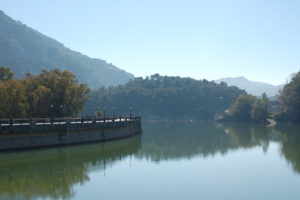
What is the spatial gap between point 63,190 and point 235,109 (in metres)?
132

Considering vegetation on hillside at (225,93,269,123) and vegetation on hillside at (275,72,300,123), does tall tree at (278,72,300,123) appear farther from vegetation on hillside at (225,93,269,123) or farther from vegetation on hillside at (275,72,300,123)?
vegetation on hillside at (225,93,269,123)

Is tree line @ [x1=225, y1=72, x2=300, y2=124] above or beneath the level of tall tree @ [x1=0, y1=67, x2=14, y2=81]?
beneath

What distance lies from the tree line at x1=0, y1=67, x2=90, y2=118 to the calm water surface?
14220mm

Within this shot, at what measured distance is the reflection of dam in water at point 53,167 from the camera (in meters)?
28.2

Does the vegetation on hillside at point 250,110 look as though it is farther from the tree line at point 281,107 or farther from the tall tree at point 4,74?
the tall tree at point 4,74

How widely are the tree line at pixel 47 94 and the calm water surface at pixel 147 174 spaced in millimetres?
14220

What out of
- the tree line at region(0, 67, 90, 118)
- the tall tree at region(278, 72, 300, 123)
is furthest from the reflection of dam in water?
the tall tree at region(278, 72, 300, 123)

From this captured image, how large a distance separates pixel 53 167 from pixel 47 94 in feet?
101

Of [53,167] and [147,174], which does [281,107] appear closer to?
[147,174]

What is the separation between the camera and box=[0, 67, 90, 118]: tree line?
196 feet

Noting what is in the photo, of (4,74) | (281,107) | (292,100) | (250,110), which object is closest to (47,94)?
(4,74)

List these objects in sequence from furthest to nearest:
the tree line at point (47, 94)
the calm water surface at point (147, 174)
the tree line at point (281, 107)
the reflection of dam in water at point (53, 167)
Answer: the tree line at point (281, 107) < the tree line at point (47, 94) < the reflection of dam in water at point (53, 167) < the calm water surface at point (147, 174)

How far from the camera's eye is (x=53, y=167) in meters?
38.5

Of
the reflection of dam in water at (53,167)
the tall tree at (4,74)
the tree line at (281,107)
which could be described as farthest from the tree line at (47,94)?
the tree line at (281,107)
